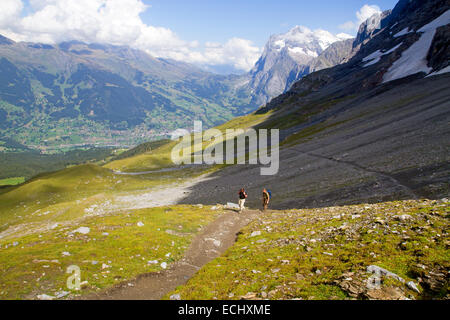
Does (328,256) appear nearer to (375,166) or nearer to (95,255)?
(95,255)

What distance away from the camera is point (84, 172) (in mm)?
124438

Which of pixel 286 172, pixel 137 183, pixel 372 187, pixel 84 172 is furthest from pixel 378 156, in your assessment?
pixel 84 172

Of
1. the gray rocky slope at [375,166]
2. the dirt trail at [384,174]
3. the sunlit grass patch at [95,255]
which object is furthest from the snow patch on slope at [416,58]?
the sunlit grass patch at [95,255]

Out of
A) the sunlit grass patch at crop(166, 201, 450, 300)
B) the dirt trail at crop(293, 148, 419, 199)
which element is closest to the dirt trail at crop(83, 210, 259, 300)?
the sunlit grass patch at crop(166, 201, 450, 300)

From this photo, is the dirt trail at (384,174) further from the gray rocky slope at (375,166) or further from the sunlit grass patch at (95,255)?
the sunlit grass patch at (95,255)

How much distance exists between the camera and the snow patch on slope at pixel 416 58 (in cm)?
12619

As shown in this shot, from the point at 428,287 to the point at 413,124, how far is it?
186 ft

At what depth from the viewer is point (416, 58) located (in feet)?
444

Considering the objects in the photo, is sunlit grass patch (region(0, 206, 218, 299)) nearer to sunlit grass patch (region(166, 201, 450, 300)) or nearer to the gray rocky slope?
sunlit grass patch (region(166, 201, 450, 300))

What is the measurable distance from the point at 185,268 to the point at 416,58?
6546 inches

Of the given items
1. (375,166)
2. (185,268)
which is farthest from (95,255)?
(375,166)

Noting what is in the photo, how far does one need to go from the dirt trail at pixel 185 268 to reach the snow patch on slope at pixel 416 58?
426ft

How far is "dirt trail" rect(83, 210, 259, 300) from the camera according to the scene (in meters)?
17.1

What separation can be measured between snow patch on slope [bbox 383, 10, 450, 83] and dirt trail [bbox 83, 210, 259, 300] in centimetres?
12989
